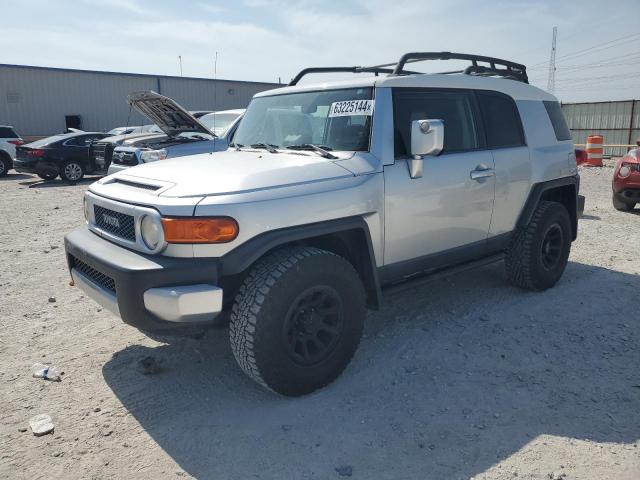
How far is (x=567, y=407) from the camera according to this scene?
304 centimetres

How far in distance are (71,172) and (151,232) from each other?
13.1 meters

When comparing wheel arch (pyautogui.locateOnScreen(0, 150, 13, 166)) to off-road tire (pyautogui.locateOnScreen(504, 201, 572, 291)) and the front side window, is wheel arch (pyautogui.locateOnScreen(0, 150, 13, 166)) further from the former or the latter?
off-road tire (pyautogui.locateOnScreen(504, 201, 572, 291))

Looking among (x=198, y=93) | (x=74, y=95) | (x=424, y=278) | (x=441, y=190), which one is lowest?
(x=424, y=278)

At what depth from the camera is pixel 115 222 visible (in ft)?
10.5

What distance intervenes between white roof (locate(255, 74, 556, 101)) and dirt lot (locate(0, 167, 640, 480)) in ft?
6.30

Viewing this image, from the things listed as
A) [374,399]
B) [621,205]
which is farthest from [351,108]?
[621,205]

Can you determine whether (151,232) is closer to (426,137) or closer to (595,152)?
(426,137)

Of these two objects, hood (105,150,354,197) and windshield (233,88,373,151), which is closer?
hood (105,150,354,197)

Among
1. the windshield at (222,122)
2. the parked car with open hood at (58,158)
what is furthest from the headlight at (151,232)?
the parked car with open hood at (58,158)

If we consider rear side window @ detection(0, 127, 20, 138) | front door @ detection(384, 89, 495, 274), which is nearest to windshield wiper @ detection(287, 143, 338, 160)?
front door @ detection(384, 89, 495, 274)

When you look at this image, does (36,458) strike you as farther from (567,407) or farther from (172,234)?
(567,407)

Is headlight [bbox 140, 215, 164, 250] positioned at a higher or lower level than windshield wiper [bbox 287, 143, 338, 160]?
lower

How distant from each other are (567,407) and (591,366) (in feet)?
2.12

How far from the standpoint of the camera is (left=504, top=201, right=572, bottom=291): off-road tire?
15.6ft
